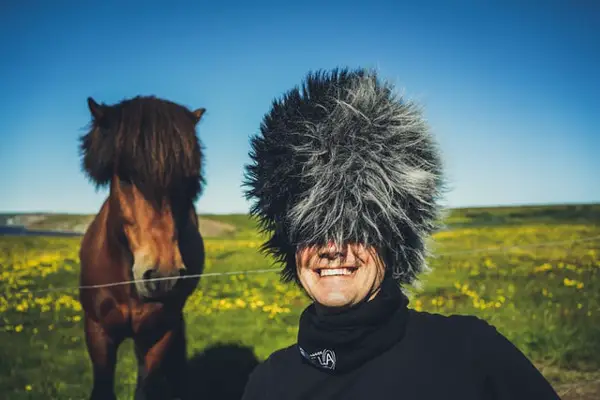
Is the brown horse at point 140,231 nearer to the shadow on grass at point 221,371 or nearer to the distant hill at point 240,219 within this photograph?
the shadow on grass at point 221,371

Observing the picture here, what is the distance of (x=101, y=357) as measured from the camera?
324 cm

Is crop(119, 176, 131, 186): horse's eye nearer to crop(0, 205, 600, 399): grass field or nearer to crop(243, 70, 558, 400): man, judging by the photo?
crop(0, 205, 600, 399): grass field

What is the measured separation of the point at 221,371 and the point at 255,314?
1935 millimetres

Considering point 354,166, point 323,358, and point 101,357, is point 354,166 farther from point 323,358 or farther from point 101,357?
point 101,357

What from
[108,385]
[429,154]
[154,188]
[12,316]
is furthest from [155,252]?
[12,316]

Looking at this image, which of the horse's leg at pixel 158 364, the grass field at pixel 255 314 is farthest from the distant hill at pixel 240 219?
Result: the horse's leg at pixel 158 364

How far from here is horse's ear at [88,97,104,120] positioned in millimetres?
3062

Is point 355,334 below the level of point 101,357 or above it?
above

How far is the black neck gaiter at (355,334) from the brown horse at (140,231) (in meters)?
1.79

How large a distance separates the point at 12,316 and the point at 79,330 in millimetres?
811

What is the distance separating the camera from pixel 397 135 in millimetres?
1361

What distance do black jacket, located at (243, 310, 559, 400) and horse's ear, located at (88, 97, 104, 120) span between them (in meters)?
2.43

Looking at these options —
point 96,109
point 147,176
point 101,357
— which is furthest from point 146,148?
point 101,357

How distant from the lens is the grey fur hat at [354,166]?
134 centimetres
